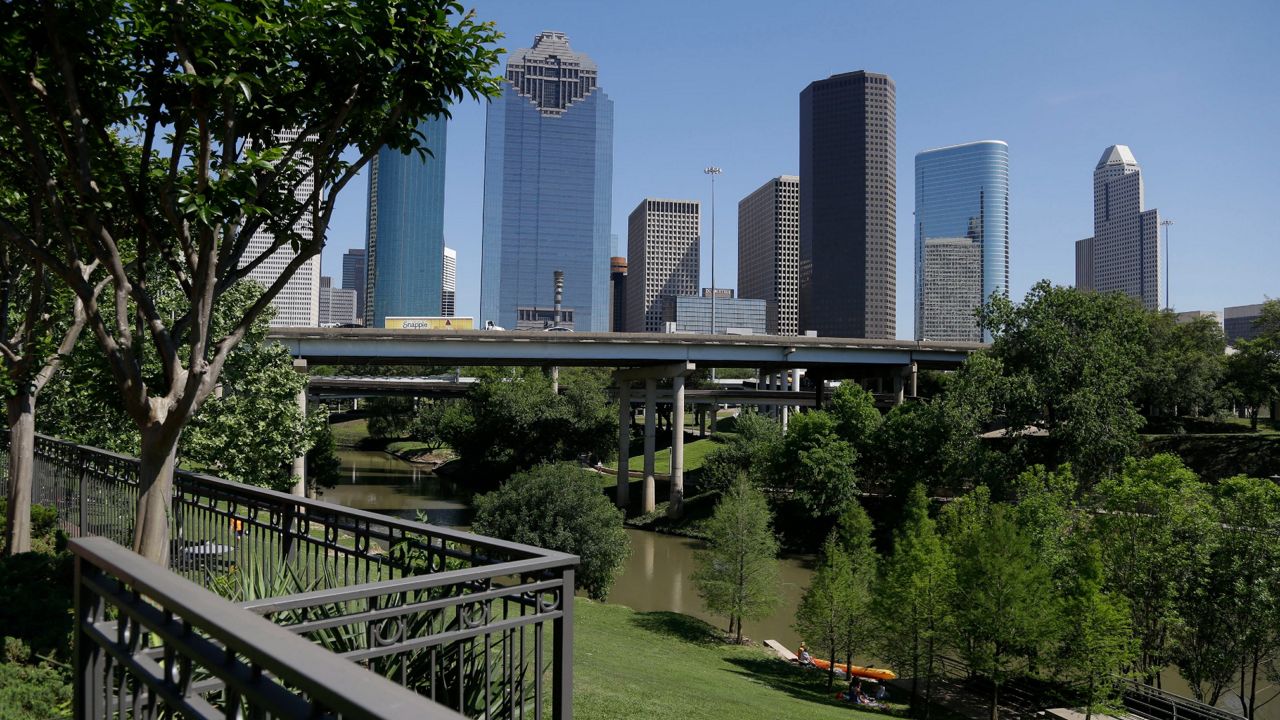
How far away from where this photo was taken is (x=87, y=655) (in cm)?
301

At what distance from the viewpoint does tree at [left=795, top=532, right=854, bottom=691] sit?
2211 cm

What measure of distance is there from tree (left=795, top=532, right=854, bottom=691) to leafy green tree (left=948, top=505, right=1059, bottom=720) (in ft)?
9.84

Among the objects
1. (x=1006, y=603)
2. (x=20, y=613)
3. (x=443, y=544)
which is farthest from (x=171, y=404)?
(x=1006, y=603)

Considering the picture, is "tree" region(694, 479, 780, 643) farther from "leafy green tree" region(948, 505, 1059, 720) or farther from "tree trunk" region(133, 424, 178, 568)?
"tree trunk" region(133, 424, 178, 568)

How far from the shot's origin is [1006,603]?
18984mm

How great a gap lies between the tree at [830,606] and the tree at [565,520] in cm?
684

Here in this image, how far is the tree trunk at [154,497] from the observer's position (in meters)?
7.36

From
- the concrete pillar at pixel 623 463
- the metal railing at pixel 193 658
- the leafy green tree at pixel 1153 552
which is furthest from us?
the concrete pillar at pixel 623 463

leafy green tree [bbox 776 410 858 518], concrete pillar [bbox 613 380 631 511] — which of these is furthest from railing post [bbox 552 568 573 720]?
concrete pillar [bbox 613 380 631 511]

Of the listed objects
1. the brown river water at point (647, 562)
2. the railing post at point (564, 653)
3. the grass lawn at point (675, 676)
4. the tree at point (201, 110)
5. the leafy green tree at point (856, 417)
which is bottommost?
the brown river water at point (647, 562)

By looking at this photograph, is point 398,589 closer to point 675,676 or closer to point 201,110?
point 201,110

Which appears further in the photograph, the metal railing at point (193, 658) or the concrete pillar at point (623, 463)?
the concrete pillar at point (623, 463)

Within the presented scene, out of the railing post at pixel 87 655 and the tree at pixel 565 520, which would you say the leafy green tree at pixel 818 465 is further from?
the railing post at pixel 87 655

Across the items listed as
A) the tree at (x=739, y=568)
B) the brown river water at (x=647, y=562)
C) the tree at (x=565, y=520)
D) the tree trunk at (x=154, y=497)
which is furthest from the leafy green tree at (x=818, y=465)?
the tree trunk at (x=154, y=497)
